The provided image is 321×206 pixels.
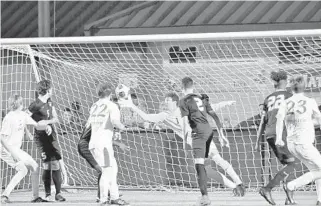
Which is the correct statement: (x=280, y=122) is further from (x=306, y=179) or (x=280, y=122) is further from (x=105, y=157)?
(x=105, y=157)

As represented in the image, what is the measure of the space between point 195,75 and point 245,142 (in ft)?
5.52

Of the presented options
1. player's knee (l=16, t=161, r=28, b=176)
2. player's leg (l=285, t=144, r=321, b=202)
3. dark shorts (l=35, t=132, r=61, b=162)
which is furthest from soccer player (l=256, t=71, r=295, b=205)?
player's knee (l=16, t=161, r=28, b=176)

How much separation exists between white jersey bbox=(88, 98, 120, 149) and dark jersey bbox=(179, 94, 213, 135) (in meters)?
0.90

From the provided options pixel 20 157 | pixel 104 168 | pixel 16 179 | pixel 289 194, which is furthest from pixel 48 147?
pixel 289 194

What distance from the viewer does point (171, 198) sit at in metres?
12.7

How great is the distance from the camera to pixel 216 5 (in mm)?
16906

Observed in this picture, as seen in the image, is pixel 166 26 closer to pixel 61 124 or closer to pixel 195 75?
pixel 195 75

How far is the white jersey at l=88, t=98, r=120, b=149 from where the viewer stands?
10.9m

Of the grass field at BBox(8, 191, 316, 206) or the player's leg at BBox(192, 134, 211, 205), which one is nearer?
the player's leg at BBox(192, 134, 211, 205)

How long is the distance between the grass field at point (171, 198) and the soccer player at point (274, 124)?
1.80 ft

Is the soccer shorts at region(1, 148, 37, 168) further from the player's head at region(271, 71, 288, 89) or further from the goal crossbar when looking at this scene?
the player's head at region(271, 71, 288, 89)

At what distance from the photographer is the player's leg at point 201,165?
11.0 metres

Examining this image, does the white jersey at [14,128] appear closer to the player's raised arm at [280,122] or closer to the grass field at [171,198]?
the grass field at [171,198]

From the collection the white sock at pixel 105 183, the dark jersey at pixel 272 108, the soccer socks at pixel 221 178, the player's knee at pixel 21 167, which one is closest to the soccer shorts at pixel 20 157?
the player's knee at pixel 21 167
